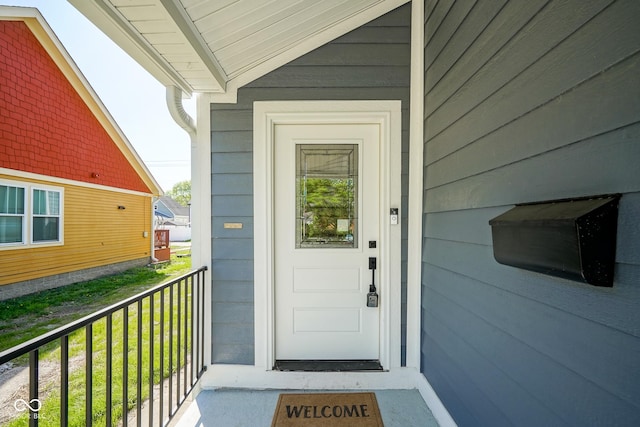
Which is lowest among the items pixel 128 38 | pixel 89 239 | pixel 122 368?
pixel 122 368

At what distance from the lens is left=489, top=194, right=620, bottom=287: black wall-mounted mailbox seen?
725mm

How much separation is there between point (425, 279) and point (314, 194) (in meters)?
1.01

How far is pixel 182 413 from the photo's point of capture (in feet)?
6.15

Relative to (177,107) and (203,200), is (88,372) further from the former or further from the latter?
(177,107)

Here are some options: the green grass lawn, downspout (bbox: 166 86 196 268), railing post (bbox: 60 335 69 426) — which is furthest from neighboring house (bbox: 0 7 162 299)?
railing post (bbox: 60 335 69 426)

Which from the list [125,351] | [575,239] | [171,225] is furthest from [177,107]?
[171,225]

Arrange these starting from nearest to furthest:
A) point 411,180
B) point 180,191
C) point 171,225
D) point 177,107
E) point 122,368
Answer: point 122,368 < point 177,107 < point 411,180 < point 171,225 < point 180,191

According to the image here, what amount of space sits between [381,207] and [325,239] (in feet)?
1.61

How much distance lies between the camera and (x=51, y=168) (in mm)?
5793

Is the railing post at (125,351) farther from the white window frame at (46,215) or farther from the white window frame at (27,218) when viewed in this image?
the white window frame at (46,215)

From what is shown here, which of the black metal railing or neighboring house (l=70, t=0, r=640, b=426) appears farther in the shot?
the black metal railing

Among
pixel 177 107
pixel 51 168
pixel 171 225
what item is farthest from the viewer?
pixel 171 225

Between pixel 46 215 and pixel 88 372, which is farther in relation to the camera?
pixel 46 215

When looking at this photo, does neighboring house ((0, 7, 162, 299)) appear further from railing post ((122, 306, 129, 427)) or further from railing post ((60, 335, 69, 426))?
railing post ((60, 335, 69, 426))
